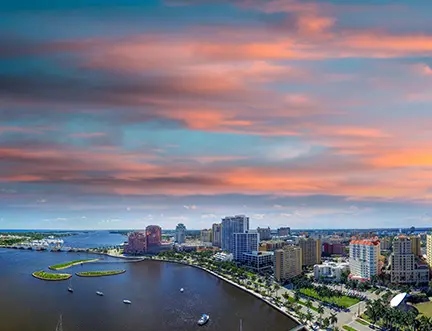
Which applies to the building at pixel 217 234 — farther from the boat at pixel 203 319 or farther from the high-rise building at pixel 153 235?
the boat at pixel 203 319

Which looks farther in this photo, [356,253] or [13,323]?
[356,253]

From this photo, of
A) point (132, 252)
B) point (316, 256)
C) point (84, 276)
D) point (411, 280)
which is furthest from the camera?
point (132, 252)

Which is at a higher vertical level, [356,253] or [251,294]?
[356,253]

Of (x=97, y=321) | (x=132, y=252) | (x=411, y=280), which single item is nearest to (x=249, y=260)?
(x=411, y=280)

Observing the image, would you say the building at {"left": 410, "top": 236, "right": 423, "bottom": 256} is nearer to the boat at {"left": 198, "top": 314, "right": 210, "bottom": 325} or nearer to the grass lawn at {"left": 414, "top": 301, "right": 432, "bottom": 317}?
the grass lawn at {"left": 414, "top": 301, "right": 432, "bottom": 317}

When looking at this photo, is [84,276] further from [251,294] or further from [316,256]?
[316,256]

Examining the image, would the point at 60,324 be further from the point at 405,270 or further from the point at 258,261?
the point at 405,270

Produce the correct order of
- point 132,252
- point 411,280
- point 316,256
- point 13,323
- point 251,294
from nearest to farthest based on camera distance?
point 13,323
point 251,294
point 411,280
point 316,256
point 132,252

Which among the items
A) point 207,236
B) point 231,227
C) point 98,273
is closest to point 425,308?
point 98,273
